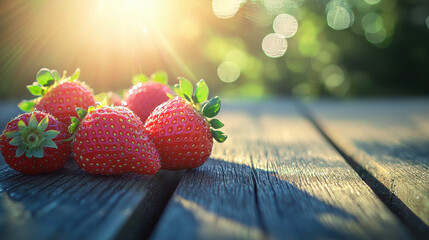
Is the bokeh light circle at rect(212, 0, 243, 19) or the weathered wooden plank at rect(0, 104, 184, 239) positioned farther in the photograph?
the bokeh light circle at rect(212, 0, 243, 19)

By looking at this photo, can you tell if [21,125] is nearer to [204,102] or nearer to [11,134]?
[11,134]

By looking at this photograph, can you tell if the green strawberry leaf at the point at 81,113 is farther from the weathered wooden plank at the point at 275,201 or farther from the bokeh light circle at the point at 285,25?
the bokeh light circle at the point at 285,25

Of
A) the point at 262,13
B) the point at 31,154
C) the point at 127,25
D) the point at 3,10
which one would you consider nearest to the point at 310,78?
the point at 262,13

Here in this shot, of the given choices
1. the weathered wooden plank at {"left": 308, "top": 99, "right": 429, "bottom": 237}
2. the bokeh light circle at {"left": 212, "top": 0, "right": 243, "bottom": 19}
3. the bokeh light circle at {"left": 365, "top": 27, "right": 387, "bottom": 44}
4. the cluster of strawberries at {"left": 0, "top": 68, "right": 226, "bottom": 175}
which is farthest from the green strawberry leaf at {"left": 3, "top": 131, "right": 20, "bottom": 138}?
the bokeh light circle at {"left": 365, "top": 27, "right": 387, "bottom": 44}

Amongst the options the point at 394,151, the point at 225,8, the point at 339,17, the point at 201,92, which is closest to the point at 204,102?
the point at 201,92

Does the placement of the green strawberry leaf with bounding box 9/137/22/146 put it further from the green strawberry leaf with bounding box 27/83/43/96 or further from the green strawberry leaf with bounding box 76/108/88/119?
the green strawberry leaf with bounding box 27/83/43/96
